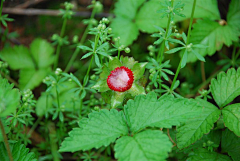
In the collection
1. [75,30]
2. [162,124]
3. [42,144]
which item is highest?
[75,30]

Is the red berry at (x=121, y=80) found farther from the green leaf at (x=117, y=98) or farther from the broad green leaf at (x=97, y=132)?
the broad green leaf at (x=97, y=132)

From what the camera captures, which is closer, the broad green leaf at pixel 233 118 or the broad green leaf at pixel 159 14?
the broad green leaf at pixel 233 118

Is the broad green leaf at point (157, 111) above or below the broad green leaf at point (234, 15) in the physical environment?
below

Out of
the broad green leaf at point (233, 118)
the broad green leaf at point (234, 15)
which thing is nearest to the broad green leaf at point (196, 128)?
the broad green leaf at point (233, 118)

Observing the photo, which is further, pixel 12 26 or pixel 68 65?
pixel 12 26

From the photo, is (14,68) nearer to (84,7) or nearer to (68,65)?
(68,65)

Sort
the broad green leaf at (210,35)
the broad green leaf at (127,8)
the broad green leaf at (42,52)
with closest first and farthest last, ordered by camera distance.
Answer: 1. the broad green leaf at (210,35)
2. the broad green leaf at (127,8)
3. the broad green leaf at (42,52)

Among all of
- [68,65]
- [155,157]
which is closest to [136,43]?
[68,65]
